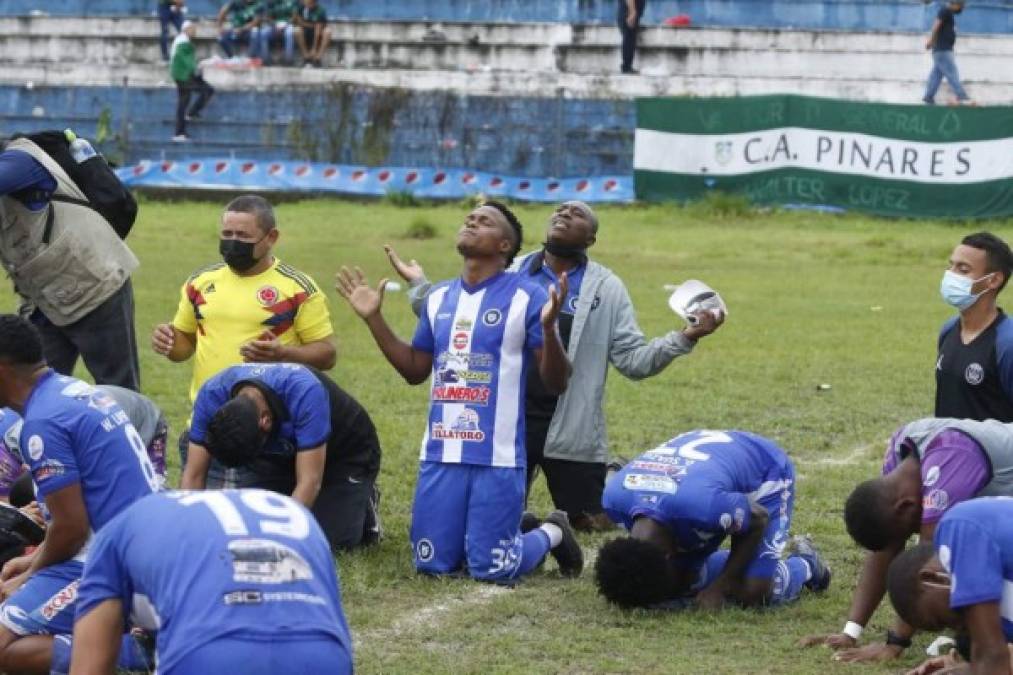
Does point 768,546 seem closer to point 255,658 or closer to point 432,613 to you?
point 432,613

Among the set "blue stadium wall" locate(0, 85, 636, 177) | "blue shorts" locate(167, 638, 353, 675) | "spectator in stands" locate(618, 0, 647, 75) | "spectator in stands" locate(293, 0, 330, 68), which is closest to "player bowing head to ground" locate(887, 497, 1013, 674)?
"blue shorts" locate(167, 638, 353, 675)

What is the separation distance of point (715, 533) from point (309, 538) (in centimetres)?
315

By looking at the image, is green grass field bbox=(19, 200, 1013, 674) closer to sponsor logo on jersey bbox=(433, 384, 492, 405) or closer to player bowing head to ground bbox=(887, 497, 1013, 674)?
sponsor logo on jersey bbox=(433, 384, 492, 405)

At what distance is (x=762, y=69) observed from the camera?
106 ft

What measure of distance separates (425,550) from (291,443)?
866mm

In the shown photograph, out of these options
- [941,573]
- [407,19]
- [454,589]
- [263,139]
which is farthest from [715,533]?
[407,19]

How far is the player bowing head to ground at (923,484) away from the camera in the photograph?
22.4 feet

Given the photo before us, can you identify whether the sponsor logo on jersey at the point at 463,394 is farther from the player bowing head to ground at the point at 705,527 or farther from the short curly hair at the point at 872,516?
the short curly hair at the point at 872,516

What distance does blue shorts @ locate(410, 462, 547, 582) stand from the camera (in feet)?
27.8

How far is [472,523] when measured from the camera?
27.8 ft

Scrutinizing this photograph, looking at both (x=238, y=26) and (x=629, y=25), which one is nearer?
(x=629, y=25)

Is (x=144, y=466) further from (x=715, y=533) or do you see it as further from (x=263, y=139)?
(x=263, y=139)

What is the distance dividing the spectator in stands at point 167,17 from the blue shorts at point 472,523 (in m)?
27.6

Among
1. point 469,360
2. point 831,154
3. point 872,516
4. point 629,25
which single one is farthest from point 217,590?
point 629,25
